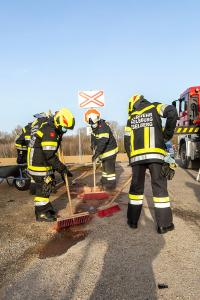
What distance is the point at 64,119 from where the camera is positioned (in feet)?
17.1

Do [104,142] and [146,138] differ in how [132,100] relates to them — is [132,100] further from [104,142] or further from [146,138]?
[104,142]

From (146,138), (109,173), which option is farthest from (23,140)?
(146,138)

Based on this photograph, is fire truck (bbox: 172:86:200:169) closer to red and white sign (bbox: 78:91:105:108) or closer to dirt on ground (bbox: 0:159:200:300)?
red and white sign (bbox: 78:91:105:108)

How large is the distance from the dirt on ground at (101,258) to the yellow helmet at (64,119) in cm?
165

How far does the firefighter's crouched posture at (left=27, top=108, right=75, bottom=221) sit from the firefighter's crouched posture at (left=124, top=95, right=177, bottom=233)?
1.12 m

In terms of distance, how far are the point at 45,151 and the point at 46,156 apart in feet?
0.28

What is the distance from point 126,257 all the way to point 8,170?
5.05 m

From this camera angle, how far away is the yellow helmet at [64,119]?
5.22 m

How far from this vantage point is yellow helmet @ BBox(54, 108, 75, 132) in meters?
5.22

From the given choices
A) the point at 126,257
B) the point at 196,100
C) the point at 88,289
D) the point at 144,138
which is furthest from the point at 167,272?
the point at 196,100

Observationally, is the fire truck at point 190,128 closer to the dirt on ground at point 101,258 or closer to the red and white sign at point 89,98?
the red and white sign at point 89,98

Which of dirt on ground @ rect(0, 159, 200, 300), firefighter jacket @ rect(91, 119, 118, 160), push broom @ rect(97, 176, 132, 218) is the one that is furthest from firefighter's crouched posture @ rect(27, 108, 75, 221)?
firefighter jacket @ rect(91, 119, 118, 160)

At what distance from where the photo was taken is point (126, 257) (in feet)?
12.8

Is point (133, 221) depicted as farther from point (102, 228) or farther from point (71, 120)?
point (71, 120)
